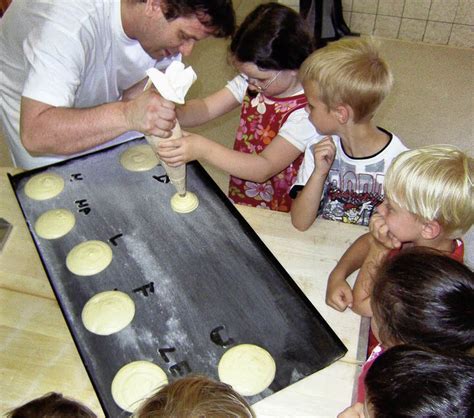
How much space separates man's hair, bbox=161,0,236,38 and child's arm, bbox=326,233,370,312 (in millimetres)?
692

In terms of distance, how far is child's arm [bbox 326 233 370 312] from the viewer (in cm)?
120

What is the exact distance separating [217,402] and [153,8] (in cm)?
106

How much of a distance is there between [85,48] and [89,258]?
58 centimetres

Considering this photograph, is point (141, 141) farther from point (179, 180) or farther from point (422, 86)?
point (422, 86)

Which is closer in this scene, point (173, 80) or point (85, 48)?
point (173, 80)

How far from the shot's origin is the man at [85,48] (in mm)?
1303

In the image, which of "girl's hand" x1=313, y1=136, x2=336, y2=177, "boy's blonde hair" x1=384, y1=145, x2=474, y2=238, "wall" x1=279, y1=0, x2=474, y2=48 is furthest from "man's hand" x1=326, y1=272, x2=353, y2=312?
"wall" x1=279, y1=0, x2=474, y2=48

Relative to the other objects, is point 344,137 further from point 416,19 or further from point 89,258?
point 416,19

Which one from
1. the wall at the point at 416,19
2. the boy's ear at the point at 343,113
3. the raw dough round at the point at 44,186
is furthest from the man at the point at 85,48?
the wall at the point at 416,19

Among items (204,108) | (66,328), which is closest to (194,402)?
(66,328)

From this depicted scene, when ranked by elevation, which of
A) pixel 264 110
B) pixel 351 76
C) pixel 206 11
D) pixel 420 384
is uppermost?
pixel 206 11

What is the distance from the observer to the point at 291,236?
4.49ft

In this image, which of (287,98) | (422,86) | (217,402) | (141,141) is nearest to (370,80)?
(287,98)

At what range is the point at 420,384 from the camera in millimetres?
724
